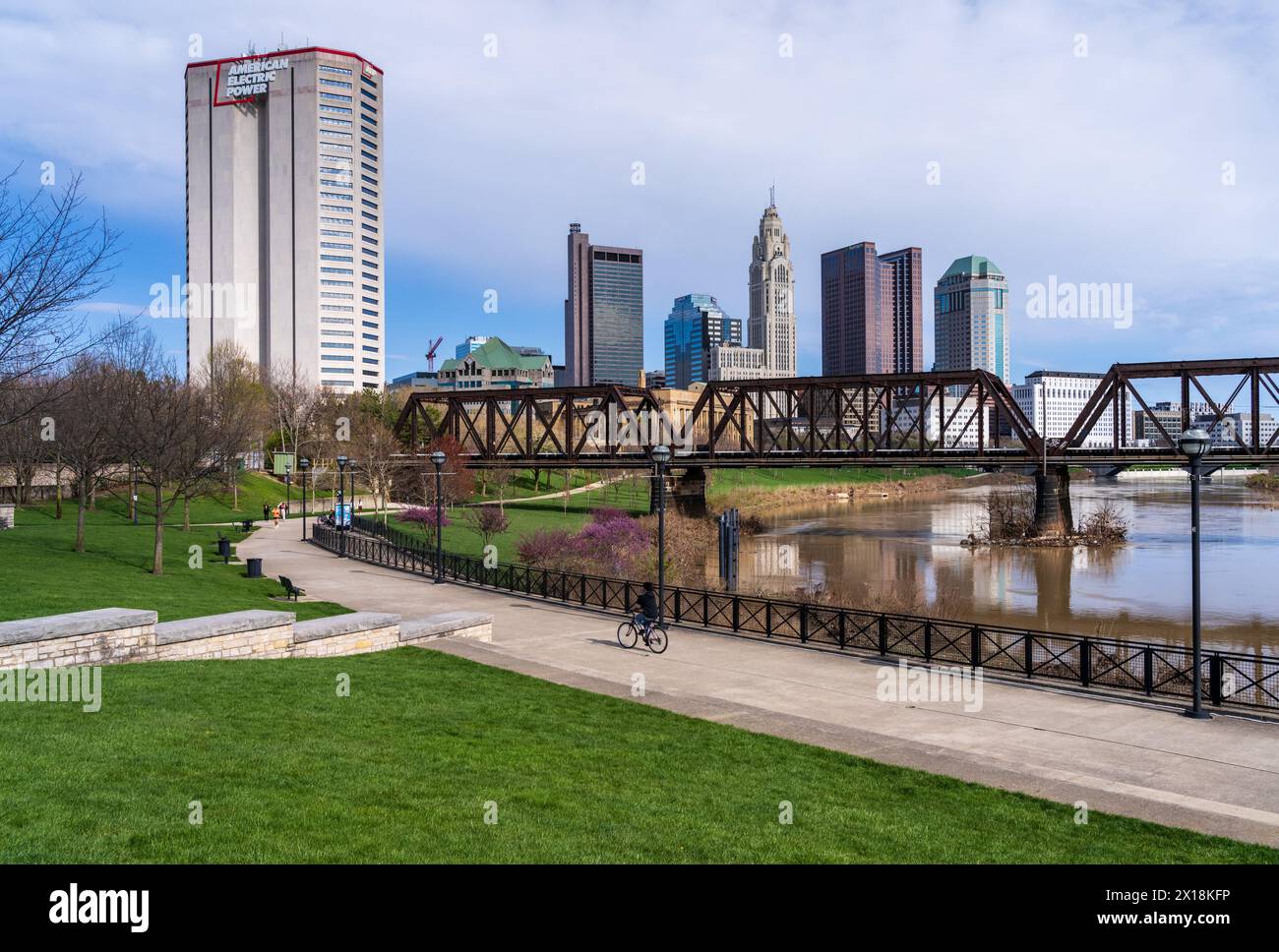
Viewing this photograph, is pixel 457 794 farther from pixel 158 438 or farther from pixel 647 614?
pixel 158 438

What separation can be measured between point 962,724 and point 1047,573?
35.6 m

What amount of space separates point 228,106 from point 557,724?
199 m

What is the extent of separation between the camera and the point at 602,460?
2864 inches

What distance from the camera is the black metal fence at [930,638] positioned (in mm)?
16828

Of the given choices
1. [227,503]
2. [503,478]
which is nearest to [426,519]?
[503,478]

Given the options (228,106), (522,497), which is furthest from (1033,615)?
(228,106)

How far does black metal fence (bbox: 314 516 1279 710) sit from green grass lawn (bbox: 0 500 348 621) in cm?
639

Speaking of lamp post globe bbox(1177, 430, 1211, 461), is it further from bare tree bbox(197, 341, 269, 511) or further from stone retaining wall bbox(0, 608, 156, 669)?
bare tree bbox(197, 341, 269, 511)

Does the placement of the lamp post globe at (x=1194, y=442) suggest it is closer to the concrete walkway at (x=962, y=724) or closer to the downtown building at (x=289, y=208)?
the concrete walkway at (x=962, y=724)

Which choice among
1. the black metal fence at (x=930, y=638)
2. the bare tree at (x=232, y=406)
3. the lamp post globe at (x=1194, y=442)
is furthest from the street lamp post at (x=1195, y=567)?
the bare tree at (x=232, y=406)

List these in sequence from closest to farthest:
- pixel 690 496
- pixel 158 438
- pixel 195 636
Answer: pixel 195 636 < pixel 158 438 < pixel 690 496

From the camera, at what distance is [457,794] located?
30.0 feet
